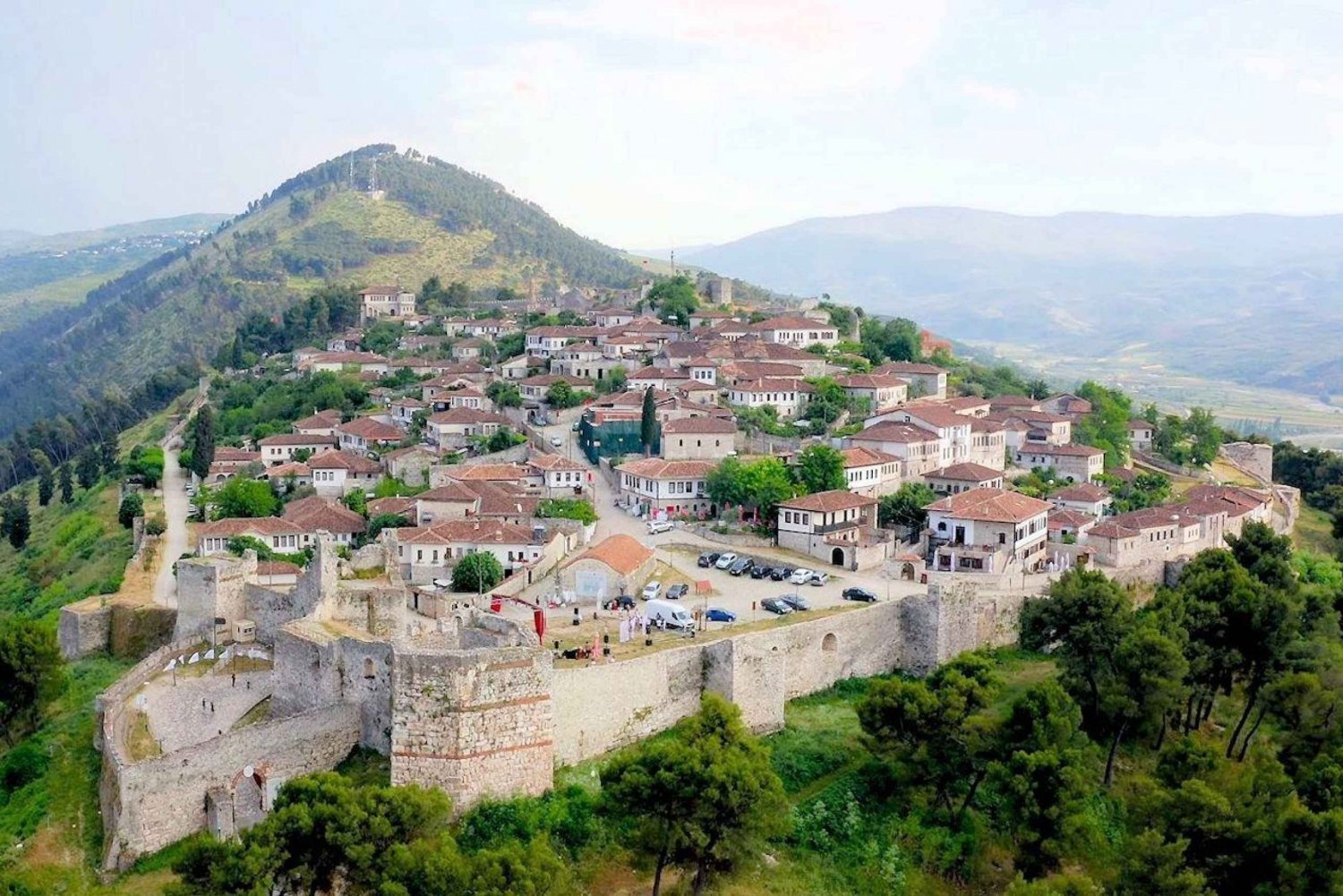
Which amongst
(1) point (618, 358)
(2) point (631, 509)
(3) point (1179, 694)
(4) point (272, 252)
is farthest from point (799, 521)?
(4) point (272, 252)

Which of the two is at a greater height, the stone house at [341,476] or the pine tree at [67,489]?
the stone house at [341,476]

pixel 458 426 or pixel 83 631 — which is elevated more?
pixel 458 426

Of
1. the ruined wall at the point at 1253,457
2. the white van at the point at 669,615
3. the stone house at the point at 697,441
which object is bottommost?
the ruined wall at the point at 1253,457

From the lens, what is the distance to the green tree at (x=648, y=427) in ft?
166

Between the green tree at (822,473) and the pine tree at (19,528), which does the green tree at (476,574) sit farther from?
the pine tree at (19,528)

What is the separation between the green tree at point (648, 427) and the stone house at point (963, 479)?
11.6 m

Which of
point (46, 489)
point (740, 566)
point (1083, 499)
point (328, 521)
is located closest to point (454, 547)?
point (328, 521)

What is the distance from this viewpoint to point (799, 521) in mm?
40562

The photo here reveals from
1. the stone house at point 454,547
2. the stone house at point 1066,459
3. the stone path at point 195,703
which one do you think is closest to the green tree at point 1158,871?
the stone path at point 195,703

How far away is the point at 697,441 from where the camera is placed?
49281mm

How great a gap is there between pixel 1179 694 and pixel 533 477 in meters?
27.3

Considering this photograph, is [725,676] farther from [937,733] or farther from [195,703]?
[195,703]

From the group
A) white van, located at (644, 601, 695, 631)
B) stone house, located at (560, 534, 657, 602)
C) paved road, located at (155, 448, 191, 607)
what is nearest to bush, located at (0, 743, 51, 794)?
paved road, located at (155, 448, 191, 607)

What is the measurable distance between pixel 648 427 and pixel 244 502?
1688 cm
